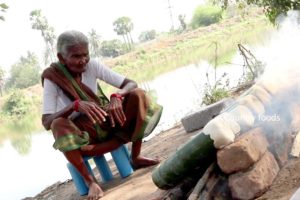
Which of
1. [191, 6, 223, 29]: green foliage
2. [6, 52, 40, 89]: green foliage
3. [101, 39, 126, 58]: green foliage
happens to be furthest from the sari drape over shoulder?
[101, 39, 126, 58]: green foliage

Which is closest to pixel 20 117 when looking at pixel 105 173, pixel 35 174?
pixel 35 174

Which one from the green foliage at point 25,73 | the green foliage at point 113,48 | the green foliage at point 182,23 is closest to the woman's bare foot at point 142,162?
the green foliage at point 25,73

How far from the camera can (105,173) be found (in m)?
3.74

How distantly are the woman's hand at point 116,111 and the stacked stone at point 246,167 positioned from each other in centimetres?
109

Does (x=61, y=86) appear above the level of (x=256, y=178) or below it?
above

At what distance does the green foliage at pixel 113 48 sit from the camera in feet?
209

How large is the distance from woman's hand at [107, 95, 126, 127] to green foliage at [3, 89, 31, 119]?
113 ft

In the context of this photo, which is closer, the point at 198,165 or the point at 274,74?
the point at 198,165

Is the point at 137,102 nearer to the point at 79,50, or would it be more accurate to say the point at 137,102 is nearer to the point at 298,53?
the point at 79,50

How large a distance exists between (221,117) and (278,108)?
19.2 inches

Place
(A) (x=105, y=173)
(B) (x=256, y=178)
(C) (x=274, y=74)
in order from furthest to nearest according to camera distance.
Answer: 1. (A) (x=105, y=173)
2. (C) (x=274, y=74)
3. (B) (x=256, y=178)

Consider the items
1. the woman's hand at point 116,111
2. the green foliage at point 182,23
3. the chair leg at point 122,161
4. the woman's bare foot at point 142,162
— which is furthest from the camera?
the green foliage at point 182,23

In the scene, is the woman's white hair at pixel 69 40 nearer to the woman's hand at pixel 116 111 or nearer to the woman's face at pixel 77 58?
the woman's face at pixel 77 58

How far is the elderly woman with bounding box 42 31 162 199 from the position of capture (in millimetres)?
3195
